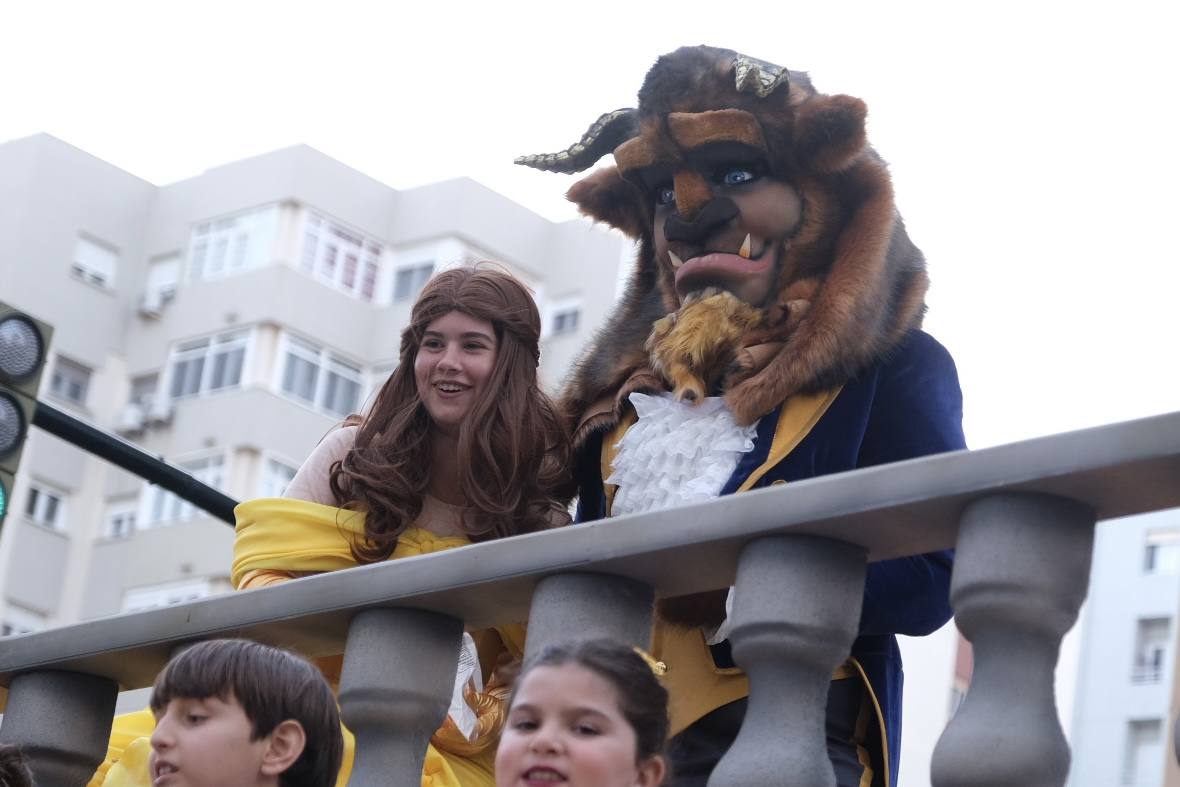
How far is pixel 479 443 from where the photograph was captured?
4.64m

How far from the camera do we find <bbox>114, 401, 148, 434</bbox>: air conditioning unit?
31.6 m

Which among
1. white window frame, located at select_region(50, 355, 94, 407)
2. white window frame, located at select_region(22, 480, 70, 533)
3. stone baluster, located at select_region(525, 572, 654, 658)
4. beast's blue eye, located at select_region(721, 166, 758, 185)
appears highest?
white window frame, located at select_region(50, 355, 94, 407)

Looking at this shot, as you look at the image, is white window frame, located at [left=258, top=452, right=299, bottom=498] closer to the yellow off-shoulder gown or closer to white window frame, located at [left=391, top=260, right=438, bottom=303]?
white window frame, located at [left=391, top=260, right=438, bottom=303]

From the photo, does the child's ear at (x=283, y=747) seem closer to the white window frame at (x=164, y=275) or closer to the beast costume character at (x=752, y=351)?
the beast costume character at (x=752, y=351)

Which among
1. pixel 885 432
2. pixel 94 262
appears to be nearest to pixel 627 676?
pixel 885 432

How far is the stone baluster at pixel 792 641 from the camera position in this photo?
9.87 feet

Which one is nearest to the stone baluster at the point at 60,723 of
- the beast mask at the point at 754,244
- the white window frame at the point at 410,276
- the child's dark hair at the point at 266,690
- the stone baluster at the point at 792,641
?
the child's dark hair at the point at 266,690

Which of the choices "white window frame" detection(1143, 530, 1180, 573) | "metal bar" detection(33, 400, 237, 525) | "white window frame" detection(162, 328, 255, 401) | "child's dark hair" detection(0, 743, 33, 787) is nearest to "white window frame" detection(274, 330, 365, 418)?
"white window frame" detection(162, 328, 255, 401)

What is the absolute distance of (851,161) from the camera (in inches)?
179

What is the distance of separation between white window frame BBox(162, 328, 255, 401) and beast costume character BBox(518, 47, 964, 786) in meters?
26.5

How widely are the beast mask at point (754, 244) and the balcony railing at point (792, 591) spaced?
1081 millimetres

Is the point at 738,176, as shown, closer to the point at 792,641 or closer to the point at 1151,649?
the point at 792,641

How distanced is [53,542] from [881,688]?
1097 inches

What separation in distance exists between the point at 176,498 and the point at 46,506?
86.8 inches
